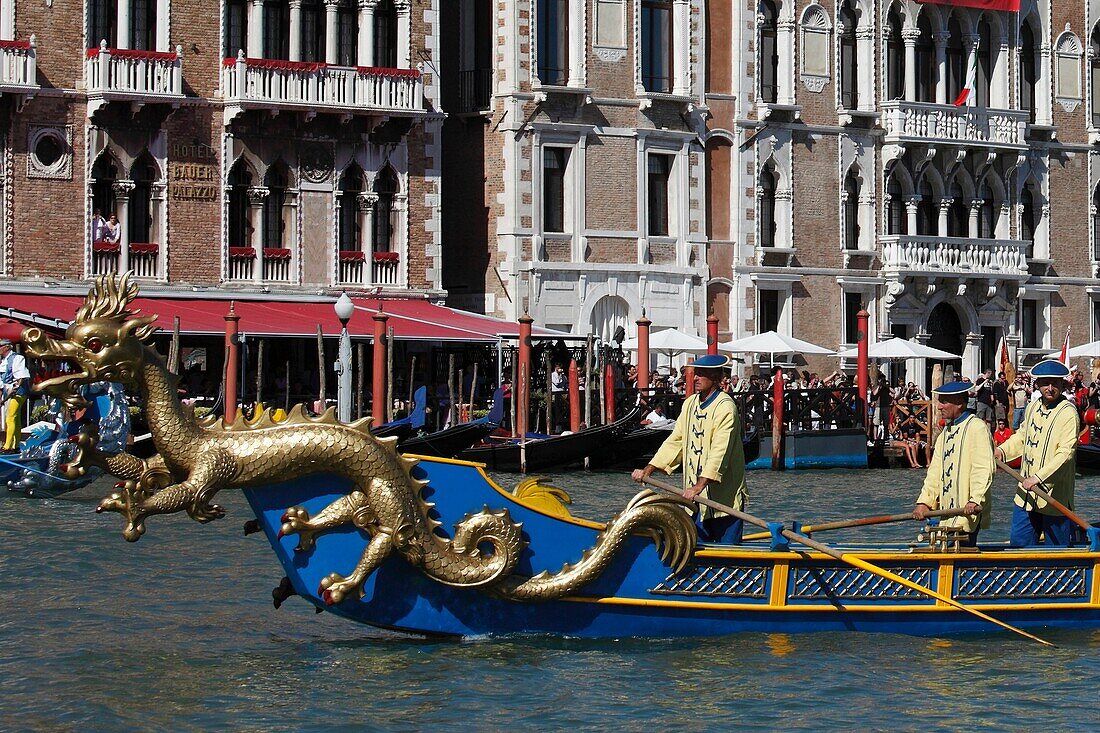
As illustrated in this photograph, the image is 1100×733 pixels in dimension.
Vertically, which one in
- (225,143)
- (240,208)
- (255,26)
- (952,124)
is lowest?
(240,208)

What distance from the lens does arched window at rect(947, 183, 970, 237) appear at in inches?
1379

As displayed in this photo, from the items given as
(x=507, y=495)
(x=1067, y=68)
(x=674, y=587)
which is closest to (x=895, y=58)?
(x=1067, y=68)

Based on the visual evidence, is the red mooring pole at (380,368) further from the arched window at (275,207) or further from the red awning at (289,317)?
the arched window at (275,207)

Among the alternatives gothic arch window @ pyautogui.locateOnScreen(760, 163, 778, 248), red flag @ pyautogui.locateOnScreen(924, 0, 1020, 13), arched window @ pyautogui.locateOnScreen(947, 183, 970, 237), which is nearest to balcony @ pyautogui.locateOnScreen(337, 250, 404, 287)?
gothic arch window @ pyautogui.locateOnScreen(760, 163, 778, 248)

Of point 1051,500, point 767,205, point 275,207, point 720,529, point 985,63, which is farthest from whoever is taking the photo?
point 985,63

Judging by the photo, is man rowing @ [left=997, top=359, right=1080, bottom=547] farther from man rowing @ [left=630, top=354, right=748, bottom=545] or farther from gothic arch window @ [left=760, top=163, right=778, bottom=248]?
gothic arch window @ [left=760, top=163, right=778, bottom=248]

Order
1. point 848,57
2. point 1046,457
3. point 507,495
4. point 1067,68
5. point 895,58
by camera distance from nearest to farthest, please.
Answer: point 507,495 < point 1046,457 < point 848,57 < point 895,58 < point 1067,68

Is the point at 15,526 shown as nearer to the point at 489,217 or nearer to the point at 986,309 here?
the point at 489,217

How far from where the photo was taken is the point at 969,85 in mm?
34344

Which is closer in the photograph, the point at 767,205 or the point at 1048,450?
the point at 1048,450

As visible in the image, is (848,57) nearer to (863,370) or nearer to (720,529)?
(863,370)

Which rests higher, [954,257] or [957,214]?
[957,214]

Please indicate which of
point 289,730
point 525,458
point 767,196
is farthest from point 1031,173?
point 289,730

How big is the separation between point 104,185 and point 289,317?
2986mm
